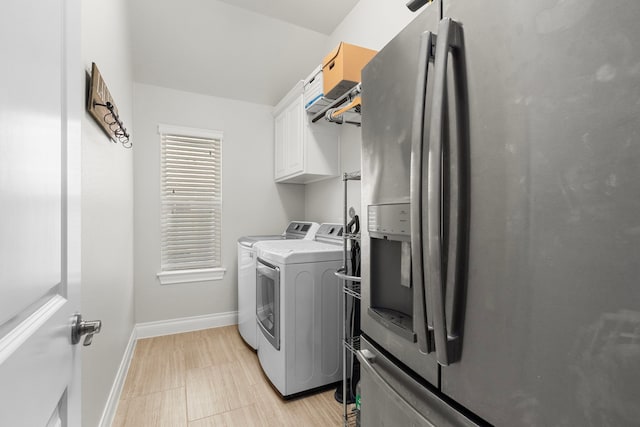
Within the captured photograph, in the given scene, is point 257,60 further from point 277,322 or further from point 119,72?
point 277,322

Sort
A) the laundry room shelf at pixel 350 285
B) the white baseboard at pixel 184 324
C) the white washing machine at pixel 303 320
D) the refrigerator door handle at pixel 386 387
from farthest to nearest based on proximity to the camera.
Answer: the white baseboard at pixel 184 324, the white washing machine at pixel 303 320, the laundry room shelf at pixel 350 285, the refrigerator door handle at pixel 386 387

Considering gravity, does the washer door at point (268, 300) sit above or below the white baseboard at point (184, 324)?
above

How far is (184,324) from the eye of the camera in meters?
3.02

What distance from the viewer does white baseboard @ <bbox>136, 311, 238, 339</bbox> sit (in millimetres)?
2873

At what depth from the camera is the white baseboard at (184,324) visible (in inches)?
113

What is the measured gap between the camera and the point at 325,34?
287cm

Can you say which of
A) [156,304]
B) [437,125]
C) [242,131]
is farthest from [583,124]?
[156,304]

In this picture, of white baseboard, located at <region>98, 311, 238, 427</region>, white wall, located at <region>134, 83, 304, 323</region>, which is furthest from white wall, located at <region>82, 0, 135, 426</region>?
white wall, located at <region>134, 83, 304, 323</region>

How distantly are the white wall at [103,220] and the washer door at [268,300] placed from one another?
0.95m

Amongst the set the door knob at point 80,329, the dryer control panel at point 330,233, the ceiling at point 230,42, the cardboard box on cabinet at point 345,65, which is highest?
the ceiling at point 230,42


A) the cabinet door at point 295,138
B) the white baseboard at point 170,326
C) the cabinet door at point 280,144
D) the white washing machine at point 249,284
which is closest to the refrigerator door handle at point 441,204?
the white washing machine at point 249,284

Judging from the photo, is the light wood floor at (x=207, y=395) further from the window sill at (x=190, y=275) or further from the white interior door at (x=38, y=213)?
the white interior door at (x=38, y=213)

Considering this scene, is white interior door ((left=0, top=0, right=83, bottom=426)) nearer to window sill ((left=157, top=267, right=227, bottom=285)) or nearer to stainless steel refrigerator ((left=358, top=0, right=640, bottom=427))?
stainless steel refrigerator ((left=358, top=0, right=640, bottom=427))

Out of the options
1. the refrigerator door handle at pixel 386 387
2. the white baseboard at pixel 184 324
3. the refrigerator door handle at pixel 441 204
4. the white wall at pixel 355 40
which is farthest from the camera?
the white baseboard at pixel 184 324
